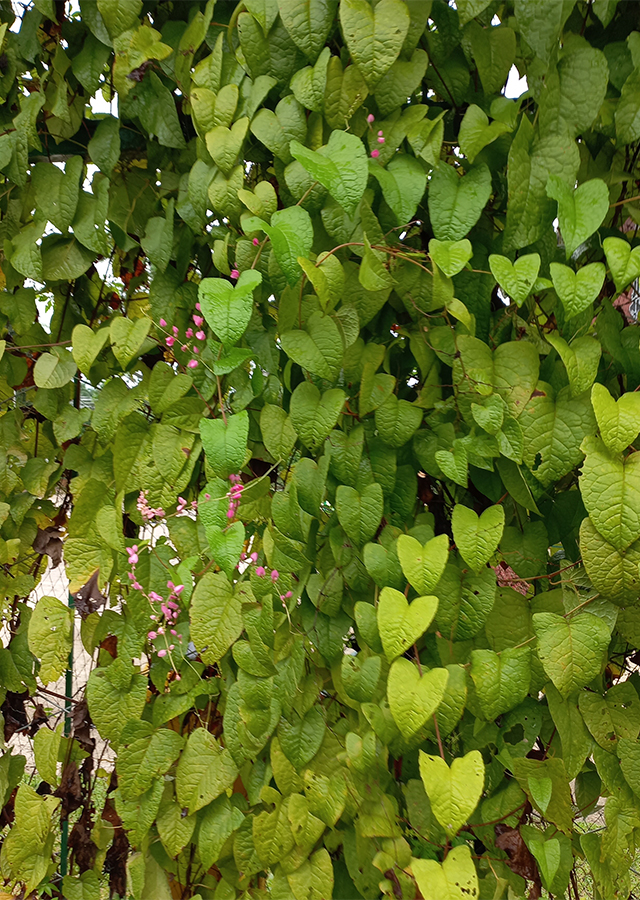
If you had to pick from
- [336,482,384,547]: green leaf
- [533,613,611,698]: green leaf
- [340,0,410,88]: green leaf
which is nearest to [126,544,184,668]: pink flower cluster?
[336,482,384,547]: green leaf

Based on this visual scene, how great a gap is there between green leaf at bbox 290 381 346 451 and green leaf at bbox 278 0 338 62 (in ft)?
1.34

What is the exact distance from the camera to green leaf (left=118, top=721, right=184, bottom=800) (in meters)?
1.01


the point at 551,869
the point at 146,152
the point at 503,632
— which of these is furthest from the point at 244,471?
the point at 551,869

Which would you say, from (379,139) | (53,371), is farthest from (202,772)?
(379,139)

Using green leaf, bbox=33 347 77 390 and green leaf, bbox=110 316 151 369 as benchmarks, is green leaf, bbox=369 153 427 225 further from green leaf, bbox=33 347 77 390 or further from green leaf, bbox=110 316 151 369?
green leaf, bbox=33 347 77 390

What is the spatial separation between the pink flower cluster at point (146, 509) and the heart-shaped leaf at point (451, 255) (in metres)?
0.57

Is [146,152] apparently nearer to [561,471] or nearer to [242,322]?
[242,322]

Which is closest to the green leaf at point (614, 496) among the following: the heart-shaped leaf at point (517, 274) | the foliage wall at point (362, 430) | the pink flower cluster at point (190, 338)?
the foliage wall at point (362, 430)

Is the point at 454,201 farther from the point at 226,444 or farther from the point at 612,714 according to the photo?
the point at 612,714

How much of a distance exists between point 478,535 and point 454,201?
1.35 ft

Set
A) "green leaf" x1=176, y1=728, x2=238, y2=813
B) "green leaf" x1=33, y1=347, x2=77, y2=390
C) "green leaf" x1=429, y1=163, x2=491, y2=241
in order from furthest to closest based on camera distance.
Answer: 1. "green leaf" x1=33, y1=347, x2=77, y2=390
2. "green leaf" x1=176, y1=728, x2=238, y2=813
3. "green leaf" x1=429, y1=163, x2=491, y2=241

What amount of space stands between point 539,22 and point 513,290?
30 cm

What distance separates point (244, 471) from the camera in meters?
1.06

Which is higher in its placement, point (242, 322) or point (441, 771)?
point (242, 322)
